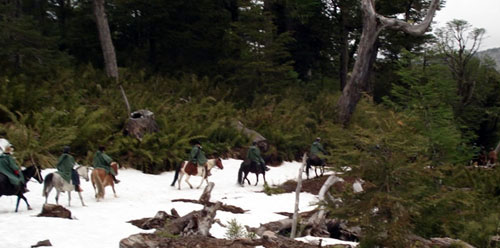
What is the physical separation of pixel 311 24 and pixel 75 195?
1054 inches

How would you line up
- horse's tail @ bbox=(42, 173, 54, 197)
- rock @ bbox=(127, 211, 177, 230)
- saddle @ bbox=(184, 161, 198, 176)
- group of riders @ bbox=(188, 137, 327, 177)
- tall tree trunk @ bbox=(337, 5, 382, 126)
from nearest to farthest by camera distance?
rock @ bbox=(127, 211, 177, 230) → horse's tail @ bbox=(42, 173, 54, 197) → saddle @ bbox=(184, 161, 198, 176) → group of riders @ bbox=(188, 137, 327, 177) → tall tree trunk @ bbox=(337, 5, 382, 126)

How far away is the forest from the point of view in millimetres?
8016

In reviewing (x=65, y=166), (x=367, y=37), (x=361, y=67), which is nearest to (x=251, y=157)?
(x=65, y=166)

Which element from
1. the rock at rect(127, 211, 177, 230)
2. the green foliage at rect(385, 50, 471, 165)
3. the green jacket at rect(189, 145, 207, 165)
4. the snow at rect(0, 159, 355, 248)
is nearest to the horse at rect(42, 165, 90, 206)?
the snow at rect(0, 159, 355, 248)

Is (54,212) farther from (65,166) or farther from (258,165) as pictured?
(258,165)

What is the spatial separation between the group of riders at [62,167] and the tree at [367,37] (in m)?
13.8

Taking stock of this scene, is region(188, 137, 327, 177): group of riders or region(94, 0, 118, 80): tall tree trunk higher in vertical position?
region(94, 0, 118, 80): tall tree trunk

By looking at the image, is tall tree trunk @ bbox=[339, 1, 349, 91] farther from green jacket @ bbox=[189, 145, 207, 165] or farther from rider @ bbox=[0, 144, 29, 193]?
rider @ bbox=[0, 144, 29, 193]

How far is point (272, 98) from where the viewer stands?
27156mm

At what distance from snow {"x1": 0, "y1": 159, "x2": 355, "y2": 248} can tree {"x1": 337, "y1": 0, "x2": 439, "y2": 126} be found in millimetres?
6842

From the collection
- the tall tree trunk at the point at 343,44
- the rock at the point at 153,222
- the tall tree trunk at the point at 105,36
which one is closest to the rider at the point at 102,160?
the rock at the point at 153,222

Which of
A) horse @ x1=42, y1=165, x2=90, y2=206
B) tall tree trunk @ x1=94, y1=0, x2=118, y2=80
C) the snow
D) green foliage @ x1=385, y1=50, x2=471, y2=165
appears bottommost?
the snow

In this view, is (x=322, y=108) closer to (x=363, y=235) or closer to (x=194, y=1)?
(x=194, y=1)

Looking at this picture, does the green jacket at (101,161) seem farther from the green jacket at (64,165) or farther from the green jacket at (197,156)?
the green jacket at (197,156)
